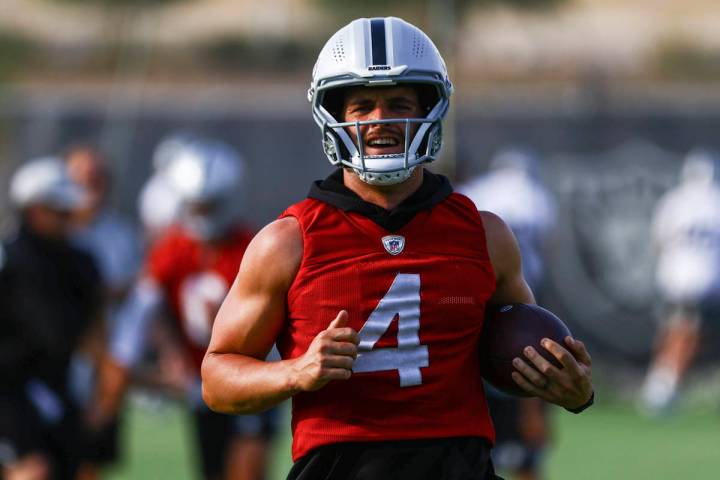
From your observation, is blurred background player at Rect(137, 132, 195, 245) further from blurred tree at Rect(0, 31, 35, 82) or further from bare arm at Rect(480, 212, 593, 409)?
blurred tree at Rect(0, 31, 35, 82)

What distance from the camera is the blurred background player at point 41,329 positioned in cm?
688

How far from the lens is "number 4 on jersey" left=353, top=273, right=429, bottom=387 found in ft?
12.8

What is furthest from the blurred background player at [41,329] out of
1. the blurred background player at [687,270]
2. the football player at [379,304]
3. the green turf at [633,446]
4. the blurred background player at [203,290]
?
the blurred background player at [687,270]

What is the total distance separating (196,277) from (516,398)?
69.0 inches

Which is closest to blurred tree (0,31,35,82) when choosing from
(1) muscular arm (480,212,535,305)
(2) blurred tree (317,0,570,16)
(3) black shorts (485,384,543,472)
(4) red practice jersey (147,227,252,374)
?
(2) blurred tree (317,0,570,16)

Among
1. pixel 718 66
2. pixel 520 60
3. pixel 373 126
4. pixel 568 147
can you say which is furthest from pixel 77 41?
pixel 373 126

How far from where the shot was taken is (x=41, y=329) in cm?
696

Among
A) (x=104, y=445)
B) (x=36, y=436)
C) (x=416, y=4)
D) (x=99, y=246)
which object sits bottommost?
(x=416, y=4)

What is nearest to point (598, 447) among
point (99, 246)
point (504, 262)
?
point (99, 246)

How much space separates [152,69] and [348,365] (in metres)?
21.1

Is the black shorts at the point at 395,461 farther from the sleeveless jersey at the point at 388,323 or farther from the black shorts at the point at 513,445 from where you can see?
the black shorts at the point at 513,445

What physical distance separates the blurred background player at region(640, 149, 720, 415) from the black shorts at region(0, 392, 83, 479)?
756 cm

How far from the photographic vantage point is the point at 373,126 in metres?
3.97

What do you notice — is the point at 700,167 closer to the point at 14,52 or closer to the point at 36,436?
the point at 36,436
